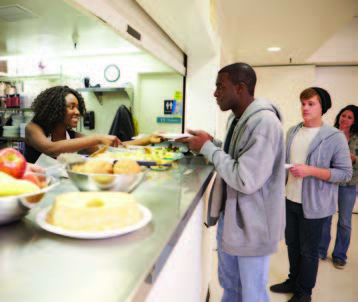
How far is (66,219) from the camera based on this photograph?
64cm

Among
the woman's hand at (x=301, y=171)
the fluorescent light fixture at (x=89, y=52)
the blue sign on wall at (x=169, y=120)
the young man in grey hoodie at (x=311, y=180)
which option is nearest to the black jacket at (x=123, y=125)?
the blue sign on wall at (x=169, y=120)

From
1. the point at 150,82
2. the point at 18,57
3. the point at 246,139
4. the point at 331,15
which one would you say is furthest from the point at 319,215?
the point at 18,57

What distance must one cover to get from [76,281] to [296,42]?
15.0 feet

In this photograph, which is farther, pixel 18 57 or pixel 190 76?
pixel 18 57

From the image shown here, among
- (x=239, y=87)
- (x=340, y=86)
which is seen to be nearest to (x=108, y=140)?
(x=239, y=87)

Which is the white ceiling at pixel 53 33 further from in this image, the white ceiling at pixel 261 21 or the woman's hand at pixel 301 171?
the woman's hand at pixel 301 171

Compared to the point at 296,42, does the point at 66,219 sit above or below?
below

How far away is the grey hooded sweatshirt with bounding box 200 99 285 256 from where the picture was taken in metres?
1.26

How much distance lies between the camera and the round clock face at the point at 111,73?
13.6 feet

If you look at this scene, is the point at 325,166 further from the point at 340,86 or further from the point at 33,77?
the point at 33,77

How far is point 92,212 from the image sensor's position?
634 mm

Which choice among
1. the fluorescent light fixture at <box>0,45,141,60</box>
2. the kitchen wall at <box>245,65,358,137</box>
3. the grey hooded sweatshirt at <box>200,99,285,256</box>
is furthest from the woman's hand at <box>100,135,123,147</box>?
the kitchen wall at <box>245,65,358,137</box>

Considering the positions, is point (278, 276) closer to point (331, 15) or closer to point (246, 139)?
point (246, 139)

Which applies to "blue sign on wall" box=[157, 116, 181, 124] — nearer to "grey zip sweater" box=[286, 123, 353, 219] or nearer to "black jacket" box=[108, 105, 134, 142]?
"black jacket" box=[108, 105, 134, 142]
